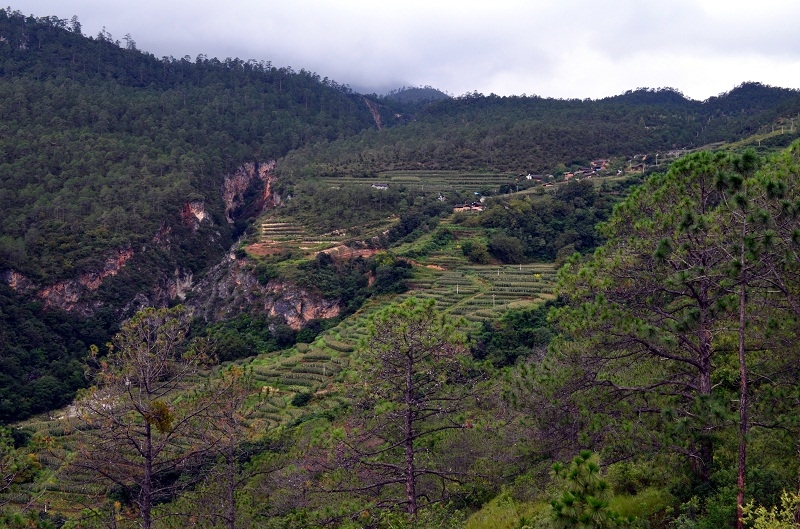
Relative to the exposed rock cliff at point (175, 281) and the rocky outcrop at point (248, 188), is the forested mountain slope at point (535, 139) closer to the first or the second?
the rocky outcrop at point (248, 188)

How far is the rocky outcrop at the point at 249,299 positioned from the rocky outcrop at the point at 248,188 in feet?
77.2

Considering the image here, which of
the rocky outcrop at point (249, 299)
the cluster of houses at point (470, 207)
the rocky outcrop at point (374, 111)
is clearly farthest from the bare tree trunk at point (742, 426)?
the rocky outcrop at point (374, 111)

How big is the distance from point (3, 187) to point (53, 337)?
745 inches

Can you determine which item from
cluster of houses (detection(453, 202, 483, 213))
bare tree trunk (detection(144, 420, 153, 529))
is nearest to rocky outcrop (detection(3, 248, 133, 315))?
cluster of houses (detection(453, 202, 483, 213))

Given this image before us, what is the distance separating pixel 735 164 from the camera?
10.1 meters

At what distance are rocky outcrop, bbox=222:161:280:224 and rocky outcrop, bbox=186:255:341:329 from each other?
77.2 ft

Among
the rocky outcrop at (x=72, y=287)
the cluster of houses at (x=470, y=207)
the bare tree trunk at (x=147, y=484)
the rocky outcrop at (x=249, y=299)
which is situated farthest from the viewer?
the cluster of houses at (x=470, y=207)

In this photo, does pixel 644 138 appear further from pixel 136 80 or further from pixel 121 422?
pixel 136 80

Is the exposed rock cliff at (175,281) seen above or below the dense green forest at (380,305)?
below

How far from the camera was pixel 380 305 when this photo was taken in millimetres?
37281

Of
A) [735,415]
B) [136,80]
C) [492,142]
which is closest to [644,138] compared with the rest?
[492,142]

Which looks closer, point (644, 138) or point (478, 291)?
point (478, 291)

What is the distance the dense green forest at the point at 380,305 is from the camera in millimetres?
9977

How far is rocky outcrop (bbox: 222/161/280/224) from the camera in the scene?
75562 mm
